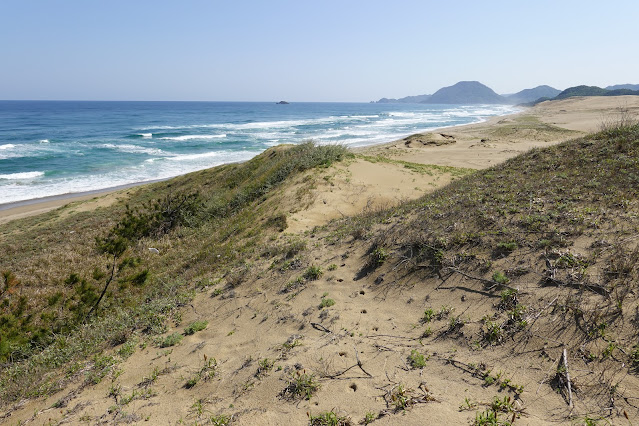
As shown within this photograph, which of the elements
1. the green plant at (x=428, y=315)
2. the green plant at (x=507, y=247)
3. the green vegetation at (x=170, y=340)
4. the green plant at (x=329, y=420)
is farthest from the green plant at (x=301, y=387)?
the green plant at (x=507, y=247)

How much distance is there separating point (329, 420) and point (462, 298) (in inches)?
101

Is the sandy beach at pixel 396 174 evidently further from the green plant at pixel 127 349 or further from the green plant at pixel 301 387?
the green plant at pixel 301 387

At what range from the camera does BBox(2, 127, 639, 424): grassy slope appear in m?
3.55

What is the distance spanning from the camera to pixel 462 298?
495 cm

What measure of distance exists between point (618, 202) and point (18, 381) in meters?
9.31

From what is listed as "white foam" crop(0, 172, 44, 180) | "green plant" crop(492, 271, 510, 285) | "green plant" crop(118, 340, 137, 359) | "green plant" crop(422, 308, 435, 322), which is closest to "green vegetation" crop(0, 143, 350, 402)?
"green plant" crop(118, 340, 137, 359)

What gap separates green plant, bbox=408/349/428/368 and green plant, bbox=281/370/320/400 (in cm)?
109

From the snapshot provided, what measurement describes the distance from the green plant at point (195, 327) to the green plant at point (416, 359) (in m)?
3.43

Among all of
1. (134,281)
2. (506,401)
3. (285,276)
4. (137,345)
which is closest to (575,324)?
(506,401)

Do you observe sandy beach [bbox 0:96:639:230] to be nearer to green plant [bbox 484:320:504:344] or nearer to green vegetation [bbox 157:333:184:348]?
green vegetation [bbox 157:333:184:348]

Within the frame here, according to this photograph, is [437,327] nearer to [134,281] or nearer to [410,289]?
[410,289]

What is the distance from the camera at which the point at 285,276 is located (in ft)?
23.3

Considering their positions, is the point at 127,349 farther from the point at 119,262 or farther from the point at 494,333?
the point at 119,262

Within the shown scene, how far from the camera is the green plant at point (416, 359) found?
4000 millimetres
